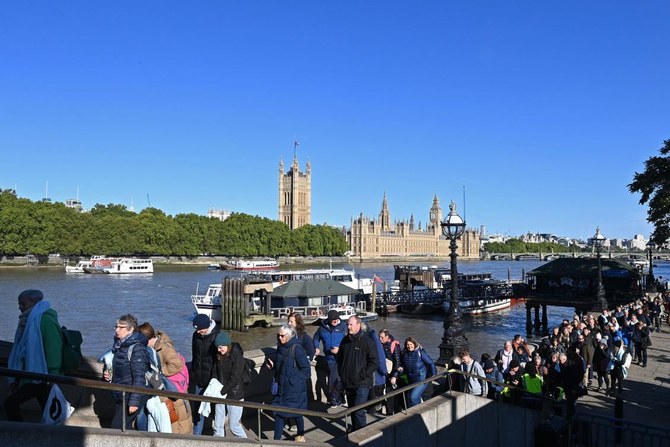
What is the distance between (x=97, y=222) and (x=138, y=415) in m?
116

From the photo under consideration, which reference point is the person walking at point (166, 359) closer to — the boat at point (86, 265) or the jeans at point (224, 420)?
the jeans at point (224, 420)

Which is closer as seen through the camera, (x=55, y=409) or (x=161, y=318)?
(x=55, y=409)

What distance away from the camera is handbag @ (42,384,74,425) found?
4840 millimetres

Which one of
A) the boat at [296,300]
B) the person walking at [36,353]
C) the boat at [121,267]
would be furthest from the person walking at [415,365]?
the boat at [121,267]

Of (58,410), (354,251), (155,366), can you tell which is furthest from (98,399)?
(354,251)

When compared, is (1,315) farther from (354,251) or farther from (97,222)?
(354,251)

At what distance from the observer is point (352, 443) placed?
20.3 feet

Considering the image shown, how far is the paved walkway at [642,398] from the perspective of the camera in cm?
1201

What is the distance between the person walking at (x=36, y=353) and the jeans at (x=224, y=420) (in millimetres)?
1660

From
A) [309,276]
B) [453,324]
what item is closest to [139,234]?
[309,276]

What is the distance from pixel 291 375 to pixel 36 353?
109 inches

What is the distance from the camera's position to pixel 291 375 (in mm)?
6867

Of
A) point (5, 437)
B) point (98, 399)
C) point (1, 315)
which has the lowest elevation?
point (1, 315)

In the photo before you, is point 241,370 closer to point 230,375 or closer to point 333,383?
point 230,375
